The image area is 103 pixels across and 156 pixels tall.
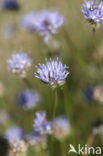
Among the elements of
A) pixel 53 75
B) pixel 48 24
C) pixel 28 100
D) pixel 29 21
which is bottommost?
pixel 53 75

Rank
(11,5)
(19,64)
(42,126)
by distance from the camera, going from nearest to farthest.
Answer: (42,126) → (19,64) → (11,5)

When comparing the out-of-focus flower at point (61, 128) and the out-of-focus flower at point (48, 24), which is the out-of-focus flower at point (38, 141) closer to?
the out-of-focus flower at point (61, 128)

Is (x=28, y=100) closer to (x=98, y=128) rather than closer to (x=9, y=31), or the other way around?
(x=98, y=128)

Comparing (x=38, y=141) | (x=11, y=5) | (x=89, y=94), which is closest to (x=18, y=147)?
(x=38, y=141)

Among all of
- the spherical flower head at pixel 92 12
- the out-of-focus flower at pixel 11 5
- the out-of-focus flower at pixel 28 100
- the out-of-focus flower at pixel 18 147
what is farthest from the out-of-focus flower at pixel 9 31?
the spherical flower head at pixel 92 12

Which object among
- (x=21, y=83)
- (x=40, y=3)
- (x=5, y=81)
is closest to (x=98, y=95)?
(x=21, y=83)

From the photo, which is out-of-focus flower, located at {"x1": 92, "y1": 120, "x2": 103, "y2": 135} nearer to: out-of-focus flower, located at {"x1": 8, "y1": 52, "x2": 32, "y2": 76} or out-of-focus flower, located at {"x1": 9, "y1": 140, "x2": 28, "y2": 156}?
out-of-focus flower, located at {"x1": 9, "y1": 140, "x2": 28, "y2": 156}

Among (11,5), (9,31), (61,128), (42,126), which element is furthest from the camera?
(9,31)
